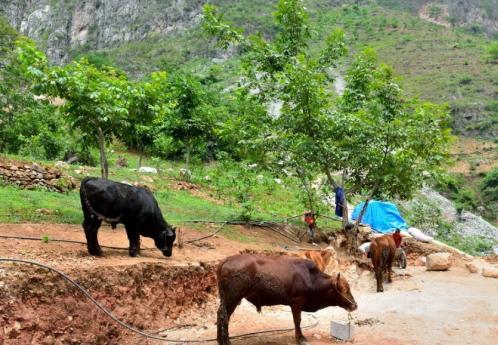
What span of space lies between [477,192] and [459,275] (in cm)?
3745

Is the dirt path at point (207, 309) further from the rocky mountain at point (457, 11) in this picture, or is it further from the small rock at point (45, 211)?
the rocky mountain at point (457, 11)

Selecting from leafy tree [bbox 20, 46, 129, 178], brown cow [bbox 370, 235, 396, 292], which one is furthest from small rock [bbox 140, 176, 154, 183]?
brown cow [bbox 370, 235, 396, 292]

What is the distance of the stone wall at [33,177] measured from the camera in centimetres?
1476

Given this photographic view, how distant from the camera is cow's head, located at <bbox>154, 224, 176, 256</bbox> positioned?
9992 mm

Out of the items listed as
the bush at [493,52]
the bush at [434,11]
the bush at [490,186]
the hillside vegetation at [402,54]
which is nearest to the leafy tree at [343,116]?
the bush at [490,186]

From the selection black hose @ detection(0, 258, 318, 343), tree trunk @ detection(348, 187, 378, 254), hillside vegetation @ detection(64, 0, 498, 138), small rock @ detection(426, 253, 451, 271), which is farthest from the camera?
hillside vegetation @ detection(64, 0, 498, 138)

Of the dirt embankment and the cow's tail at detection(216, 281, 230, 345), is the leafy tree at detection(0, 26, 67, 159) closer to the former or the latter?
the dirt embankment

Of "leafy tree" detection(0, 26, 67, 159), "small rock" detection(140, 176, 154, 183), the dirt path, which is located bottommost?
the dirt path

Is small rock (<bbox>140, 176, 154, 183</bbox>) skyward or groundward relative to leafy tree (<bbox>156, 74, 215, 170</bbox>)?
groundward

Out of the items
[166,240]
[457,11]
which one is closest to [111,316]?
[166,240]

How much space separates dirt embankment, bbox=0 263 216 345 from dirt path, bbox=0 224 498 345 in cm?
2

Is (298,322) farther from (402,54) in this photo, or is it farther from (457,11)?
(457,11)

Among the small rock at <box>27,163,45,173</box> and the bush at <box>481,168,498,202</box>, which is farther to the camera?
the bush at <box>481,168,498,202</box>

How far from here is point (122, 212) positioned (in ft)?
30.0
